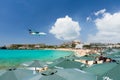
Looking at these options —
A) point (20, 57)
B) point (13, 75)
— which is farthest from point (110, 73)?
point (20, 57)

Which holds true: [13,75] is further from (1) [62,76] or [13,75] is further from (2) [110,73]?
(2) [110,73]

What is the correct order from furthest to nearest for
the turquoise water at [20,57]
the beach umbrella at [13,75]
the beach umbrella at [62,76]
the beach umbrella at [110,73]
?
the turquoise water at [20,57]
the beach umbrella at [13,75]
the beach umbrella at [110,73]
the beach umbrella at [62,76]

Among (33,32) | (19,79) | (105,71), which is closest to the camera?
(105,71)

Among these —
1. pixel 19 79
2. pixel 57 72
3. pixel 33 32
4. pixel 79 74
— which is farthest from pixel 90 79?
pixel 33 32

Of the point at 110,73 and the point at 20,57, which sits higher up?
the point at 20,57

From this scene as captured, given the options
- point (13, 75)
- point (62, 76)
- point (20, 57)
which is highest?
point (20, 57)

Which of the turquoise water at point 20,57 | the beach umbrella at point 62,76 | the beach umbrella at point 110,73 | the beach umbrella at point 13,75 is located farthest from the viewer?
the turquoise water at point 20,57

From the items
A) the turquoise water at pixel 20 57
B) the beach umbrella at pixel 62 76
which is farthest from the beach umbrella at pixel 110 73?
the turquoise water at pixel 20 57

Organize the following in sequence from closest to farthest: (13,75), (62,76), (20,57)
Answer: (62,76) < (13,75) < (20,57)

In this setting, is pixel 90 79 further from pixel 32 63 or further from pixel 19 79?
pixel 32 63

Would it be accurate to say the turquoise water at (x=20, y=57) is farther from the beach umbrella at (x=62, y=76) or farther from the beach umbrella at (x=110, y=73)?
the beach umbrella at (x=62, y=76)

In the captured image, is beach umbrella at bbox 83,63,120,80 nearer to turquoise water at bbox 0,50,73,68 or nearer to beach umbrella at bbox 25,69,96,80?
beach umbrella at bbox 25,69,96,80
